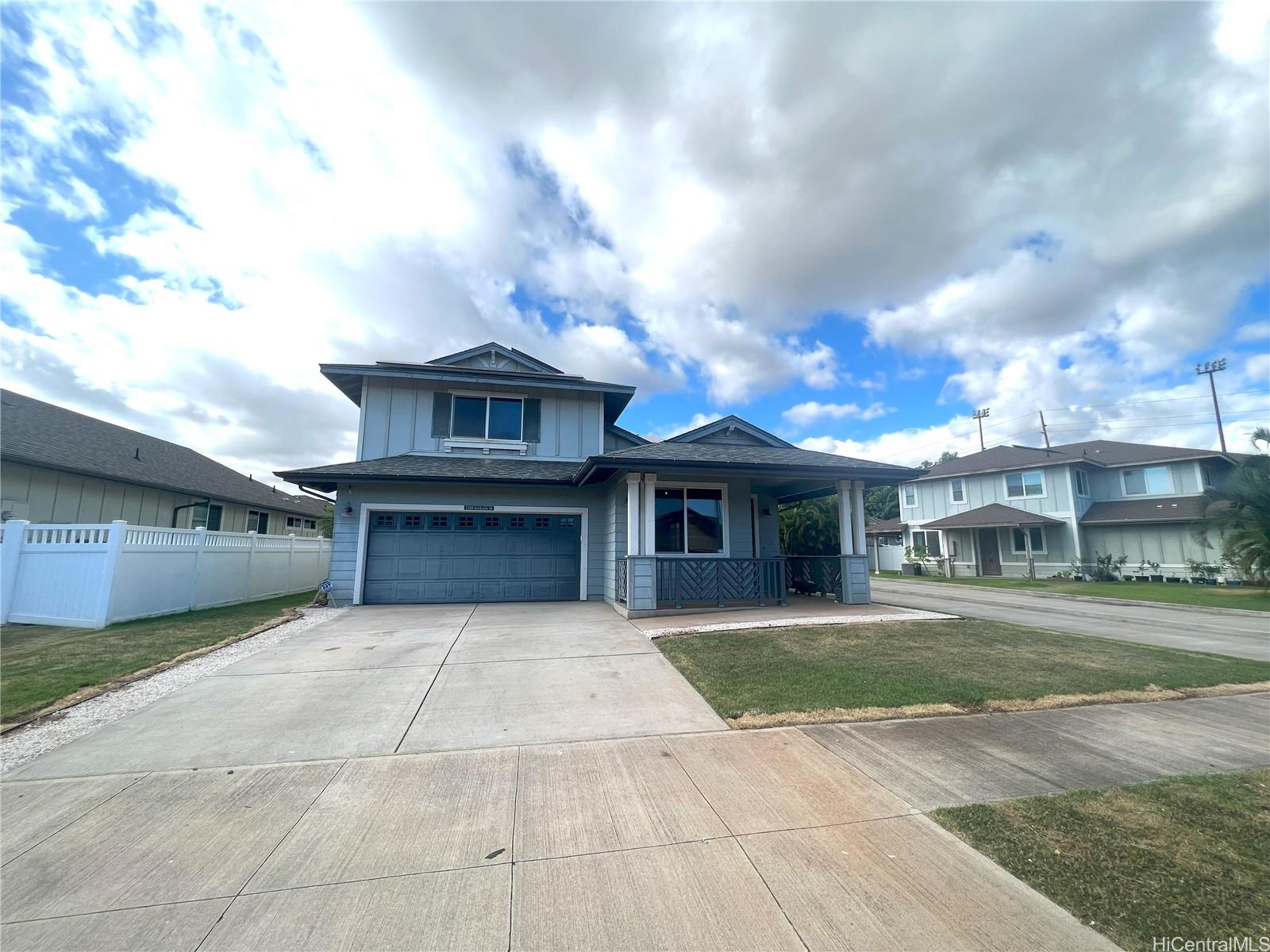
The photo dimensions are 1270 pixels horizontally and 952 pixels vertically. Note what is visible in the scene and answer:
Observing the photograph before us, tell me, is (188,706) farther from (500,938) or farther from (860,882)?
(860,882)

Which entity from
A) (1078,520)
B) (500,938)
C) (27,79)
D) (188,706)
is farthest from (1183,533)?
(27,79)

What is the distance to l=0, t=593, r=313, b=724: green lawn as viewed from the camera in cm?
578

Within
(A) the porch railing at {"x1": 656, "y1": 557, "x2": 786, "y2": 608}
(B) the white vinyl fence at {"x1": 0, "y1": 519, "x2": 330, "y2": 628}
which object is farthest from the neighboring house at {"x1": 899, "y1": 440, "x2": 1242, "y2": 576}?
(B) the white vinyl fence at {"x1": 0, "y1": 519, "x2": 330, "y2": 628}

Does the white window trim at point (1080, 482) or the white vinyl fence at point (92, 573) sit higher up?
the white window trim at point (1080, 482)

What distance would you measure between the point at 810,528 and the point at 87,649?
51.4 ft

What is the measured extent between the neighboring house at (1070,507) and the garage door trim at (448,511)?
19.0m

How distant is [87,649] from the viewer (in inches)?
302

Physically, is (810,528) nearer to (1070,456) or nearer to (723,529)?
(723,529)

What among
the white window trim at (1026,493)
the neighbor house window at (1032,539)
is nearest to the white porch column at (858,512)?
the neighbor house window at (1032,539)

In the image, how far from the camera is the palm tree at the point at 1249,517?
50.9ft

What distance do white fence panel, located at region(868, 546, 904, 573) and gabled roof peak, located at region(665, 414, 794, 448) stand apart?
21611mm

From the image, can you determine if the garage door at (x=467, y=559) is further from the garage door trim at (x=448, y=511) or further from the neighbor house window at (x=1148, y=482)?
the neighbor house window at (x=1148, y=482)

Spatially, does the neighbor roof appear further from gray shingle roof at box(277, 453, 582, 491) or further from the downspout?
the downspout

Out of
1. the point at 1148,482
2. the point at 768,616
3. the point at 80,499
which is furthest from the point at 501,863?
the point at 1148,482
